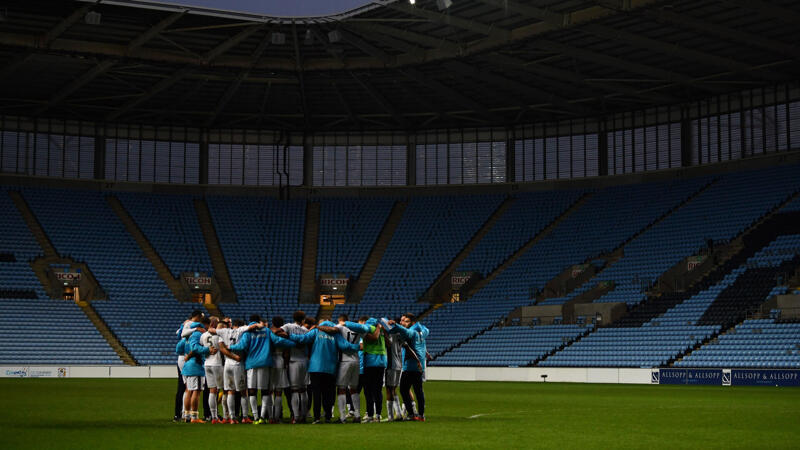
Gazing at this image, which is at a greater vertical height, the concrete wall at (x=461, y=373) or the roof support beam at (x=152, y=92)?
the roof support beam at (x=152, y=92)

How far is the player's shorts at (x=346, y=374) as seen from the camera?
20359 millimetres

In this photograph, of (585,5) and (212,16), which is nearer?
(585,5)

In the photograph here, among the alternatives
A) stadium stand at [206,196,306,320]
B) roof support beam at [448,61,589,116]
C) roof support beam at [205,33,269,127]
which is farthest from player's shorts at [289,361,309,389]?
stadium stand at [206,196,306,320]

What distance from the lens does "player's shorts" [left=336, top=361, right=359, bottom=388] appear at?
66.8ft

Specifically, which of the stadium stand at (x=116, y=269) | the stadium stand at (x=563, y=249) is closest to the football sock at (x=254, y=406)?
the stadium stand at (x=116, y=269)

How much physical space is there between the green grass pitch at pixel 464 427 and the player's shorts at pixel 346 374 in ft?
3.69

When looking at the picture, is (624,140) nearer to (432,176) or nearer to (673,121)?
(673,121)

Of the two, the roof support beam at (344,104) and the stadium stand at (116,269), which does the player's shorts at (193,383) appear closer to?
the stadium stand at (116,269)

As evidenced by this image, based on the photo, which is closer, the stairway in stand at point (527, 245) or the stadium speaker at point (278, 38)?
the stadium speaker at point (278, 38)

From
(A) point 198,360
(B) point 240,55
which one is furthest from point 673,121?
(A) point 198,360

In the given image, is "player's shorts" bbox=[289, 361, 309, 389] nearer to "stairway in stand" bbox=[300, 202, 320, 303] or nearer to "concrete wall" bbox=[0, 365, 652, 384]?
"concrete wall" bbox=[0, 365, 652, 384]

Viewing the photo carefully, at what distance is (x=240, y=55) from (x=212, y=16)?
598 centimetres

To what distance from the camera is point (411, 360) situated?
20922mm

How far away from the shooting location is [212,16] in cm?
4800
